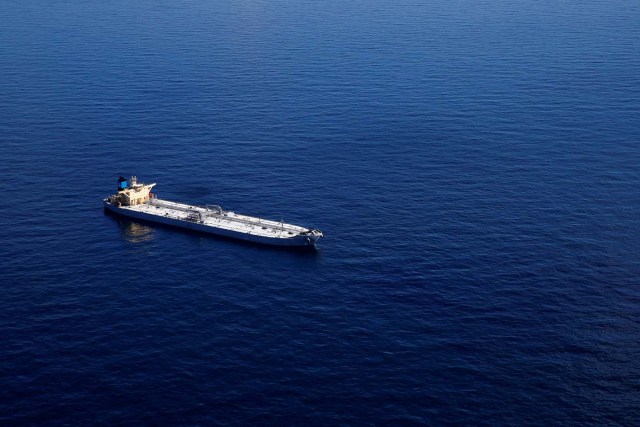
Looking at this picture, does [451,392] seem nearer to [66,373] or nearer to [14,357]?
[66,373]

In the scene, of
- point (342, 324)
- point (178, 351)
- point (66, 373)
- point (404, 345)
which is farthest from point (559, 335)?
point (66, 373)

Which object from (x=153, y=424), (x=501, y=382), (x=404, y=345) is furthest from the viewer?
(x=404, y=345)

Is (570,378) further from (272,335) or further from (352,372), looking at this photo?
(272,335)

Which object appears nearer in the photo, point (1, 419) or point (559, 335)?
point (1, 419)

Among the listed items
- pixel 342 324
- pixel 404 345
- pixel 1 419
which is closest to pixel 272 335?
pixel 342 324

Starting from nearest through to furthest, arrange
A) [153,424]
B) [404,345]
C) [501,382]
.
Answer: [153,424] < [501,382] < [404,345]

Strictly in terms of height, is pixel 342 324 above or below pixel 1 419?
above

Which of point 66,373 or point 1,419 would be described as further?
point 66,373

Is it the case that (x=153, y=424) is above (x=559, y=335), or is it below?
Answer: below
